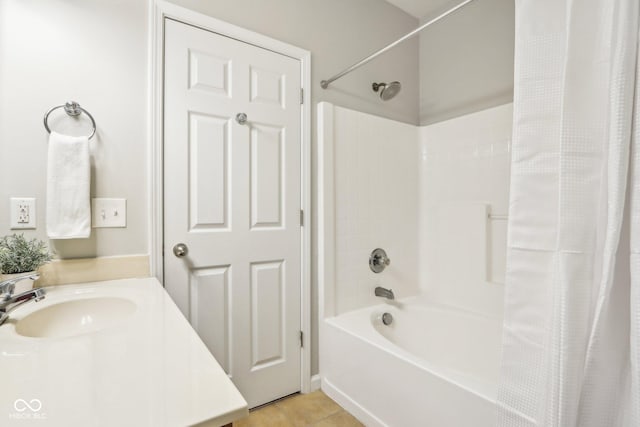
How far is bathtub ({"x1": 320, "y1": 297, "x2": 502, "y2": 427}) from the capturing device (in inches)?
45.6

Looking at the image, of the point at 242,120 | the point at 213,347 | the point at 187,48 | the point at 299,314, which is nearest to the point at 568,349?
the point at 299,314

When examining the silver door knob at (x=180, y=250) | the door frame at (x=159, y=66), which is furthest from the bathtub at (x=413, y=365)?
the door frame at (x=159, y=66)

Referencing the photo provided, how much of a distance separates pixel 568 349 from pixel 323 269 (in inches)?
48.3

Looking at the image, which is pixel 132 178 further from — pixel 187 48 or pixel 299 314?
pixel 299 314

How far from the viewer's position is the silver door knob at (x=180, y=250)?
1454 millimetres

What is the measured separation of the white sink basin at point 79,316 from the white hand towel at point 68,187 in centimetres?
29

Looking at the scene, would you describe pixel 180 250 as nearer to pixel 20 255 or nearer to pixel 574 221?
pixel 20 255

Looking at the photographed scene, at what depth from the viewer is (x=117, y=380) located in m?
0.55

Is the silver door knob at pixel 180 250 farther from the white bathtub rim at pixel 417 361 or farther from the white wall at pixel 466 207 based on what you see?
the white wall at pixel 466 207

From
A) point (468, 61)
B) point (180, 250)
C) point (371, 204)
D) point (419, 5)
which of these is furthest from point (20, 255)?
point (419, 5)

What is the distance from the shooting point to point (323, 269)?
72.2 inches

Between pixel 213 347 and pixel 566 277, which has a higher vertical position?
pixel 566 277

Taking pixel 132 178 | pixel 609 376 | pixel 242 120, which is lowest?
pixel 609 376

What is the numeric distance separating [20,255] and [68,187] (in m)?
0.28
